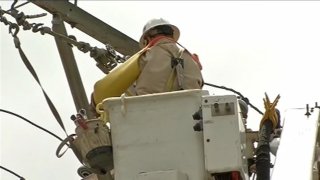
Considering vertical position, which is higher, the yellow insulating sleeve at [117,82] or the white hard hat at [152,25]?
the white hard hat at [152,25]

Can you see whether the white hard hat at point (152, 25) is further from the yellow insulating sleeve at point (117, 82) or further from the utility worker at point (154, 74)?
the yellow insulating sleeve at point (117, 82)

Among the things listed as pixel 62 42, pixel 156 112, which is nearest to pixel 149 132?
pixel 156 112

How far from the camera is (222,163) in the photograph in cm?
476

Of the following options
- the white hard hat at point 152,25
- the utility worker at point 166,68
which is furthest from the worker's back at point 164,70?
the white hard hat at point 152,25

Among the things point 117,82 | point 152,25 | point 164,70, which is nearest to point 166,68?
point 164,70

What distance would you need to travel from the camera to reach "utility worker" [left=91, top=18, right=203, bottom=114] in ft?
18.1

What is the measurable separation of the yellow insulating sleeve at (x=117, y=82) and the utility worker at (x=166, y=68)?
0.14 ft

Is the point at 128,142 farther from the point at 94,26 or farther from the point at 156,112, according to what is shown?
the point at 94,26

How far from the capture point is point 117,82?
5.50 m

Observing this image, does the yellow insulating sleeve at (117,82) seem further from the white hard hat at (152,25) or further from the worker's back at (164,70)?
the white hard hat at (152,25)

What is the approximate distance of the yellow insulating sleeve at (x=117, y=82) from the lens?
550 cm

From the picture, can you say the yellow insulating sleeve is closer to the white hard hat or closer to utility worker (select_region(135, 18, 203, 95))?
utility worker (select_region(135, 18, 203, 95))

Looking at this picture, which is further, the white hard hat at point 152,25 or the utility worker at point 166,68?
the white hard hat at point 152,25

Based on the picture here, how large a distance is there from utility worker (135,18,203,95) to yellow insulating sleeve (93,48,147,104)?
0.14 ft
